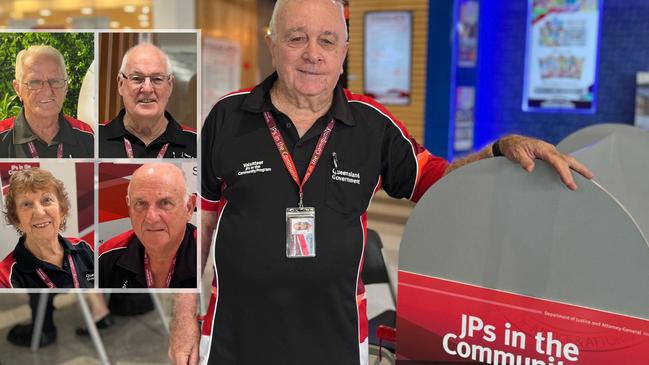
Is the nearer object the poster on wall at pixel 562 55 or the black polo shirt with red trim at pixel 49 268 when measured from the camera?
the black polo shirt with red trim at pixel 49 268

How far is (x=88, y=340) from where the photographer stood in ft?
13.4

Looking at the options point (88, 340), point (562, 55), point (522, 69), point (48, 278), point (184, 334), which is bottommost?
point (88, 340)

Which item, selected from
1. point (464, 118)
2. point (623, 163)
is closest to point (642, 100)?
point (464, 118)

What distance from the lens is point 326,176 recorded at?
5.37ft

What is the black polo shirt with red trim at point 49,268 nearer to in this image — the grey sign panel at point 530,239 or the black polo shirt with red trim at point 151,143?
the black polo shirt with red trim at point 151,143

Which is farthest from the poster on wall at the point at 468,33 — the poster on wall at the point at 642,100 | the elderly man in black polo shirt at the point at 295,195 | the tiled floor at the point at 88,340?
the elderly man in black polo shirt at the point at 295,195

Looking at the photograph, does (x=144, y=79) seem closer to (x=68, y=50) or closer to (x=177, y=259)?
(x=68, y=50)

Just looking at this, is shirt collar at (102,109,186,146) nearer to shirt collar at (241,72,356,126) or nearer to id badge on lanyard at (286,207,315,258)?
shirt collar at (241,72,356,126)

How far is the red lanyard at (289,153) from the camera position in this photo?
63.7 inches

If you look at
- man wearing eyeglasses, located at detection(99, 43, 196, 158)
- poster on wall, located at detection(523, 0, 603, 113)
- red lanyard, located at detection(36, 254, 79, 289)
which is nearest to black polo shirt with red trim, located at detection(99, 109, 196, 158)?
man wearing eyeglasses, located at detection(99, 43, 196, 158)

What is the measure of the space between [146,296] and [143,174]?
339cm

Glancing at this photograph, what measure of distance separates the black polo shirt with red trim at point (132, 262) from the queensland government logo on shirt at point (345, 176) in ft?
1.42

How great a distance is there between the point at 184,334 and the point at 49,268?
42cm

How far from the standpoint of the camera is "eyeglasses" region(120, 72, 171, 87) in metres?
1.63
